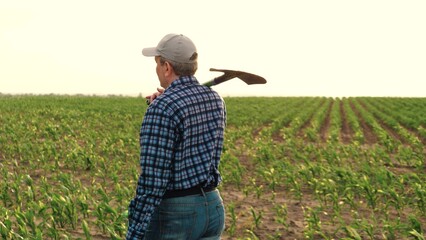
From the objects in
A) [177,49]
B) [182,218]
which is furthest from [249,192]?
[177,49]

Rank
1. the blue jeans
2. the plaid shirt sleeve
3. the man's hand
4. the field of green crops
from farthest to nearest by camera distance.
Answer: the field of green crops
the man's hand
the blue jeans
the plaid shirt sleeve

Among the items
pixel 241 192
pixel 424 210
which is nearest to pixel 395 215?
pixel 424 210

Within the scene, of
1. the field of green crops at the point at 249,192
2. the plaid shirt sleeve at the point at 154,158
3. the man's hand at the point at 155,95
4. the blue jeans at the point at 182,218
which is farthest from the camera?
the field of green crops at the point at 249,192

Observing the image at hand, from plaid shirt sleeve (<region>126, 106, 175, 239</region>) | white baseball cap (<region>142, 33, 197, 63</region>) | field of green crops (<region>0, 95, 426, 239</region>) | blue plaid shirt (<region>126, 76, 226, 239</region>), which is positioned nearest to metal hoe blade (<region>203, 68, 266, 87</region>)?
blue plaid shirt (<region>126, 76, 226, 239</region>)

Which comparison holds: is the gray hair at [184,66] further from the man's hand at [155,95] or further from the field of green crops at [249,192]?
the field of green crops at [249,192]

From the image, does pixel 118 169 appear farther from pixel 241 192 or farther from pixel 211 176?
pixel 211 176

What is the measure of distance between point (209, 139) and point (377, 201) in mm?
6391

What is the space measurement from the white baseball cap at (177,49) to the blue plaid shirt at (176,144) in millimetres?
112

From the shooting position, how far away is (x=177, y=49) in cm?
264

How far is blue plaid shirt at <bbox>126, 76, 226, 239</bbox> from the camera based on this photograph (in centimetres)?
249

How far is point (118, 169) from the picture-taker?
1062 centimetres

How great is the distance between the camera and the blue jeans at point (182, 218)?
2.61 metres

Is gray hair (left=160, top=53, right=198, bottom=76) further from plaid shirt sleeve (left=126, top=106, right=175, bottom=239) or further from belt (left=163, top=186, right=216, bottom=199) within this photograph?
belt (left=163, top=186, right=216, bottom=199)

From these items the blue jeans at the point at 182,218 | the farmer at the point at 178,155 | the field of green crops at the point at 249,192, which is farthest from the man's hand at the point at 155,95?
the field of green crops at the point at 249,192
